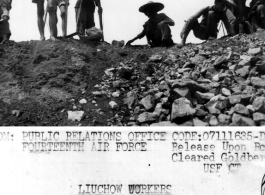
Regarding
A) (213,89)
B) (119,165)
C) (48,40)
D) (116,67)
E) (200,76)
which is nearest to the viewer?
(119,165)

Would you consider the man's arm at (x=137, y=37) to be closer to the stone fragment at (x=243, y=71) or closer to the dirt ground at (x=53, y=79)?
the dirt ground at (x=53, y=79)

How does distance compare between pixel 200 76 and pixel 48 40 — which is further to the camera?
pixel 48 40

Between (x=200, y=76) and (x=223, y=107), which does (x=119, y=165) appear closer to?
(x=223, y=107)

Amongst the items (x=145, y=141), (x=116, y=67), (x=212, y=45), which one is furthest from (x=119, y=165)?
(x=212, y=45)

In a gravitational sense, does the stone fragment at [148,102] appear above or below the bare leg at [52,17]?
below

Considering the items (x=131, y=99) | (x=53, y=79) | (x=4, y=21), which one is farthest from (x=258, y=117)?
(x=4, y=21)

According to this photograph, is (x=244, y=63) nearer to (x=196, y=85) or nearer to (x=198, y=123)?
(x=196, y=85)

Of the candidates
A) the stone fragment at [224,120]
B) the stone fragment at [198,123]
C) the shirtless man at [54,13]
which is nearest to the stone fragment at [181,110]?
the stone fragment at [198,123]

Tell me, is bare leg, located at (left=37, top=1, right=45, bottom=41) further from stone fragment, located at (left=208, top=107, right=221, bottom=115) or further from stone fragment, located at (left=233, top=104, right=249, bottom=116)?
stone fragment, located at (left=233, top=104, right=249, bottom=116)
